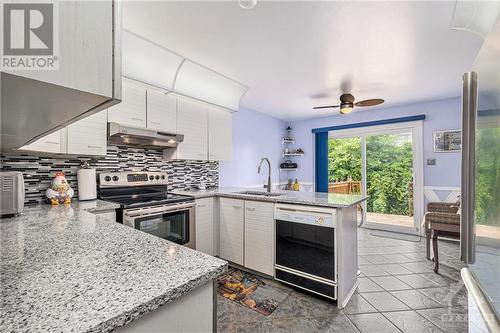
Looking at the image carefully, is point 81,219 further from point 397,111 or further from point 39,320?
point 397,111

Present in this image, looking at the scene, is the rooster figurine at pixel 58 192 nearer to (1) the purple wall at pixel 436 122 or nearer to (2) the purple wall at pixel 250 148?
(2) the purple wall at pixel 250 148

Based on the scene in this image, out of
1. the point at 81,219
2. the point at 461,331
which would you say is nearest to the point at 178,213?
the point at 81,219

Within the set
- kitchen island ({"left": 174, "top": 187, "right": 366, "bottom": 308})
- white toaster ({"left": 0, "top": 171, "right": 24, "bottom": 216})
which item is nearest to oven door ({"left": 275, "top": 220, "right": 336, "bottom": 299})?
kitchen island ({"left": 174, "top": 187, "right": 366, "bottom": 308})

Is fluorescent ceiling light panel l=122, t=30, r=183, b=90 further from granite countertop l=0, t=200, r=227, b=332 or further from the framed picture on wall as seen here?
the framed picture on wall

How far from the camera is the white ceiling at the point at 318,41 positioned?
5.74 ft

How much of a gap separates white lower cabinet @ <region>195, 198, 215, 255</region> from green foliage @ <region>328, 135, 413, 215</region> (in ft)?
11.6

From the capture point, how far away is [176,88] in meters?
2.65

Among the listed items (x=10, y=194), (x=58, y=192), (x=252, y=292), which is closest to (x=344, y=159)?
(x=252, y=292)

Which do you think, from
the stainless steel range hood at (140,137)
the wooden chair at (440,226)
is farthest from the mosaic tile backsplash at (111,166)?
the wooden chair at (440,226)

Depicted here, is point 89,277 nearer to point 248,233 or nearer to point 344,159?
point 248,233

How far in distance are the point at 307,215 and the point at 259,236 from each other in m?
0.64

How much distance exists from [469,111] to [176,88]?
253 centimetres

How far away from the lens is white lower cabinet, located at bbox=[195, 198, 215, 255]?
2.67 metres

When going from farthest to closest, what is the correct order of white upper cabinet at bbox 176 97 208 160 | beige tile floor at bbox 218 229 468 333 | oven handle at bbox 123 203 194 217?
white upper cabinet at bbox 176 97 208 160
oven handle at bbox 123 203 194 217
beige tile floor at bbox 218 229 468 333
